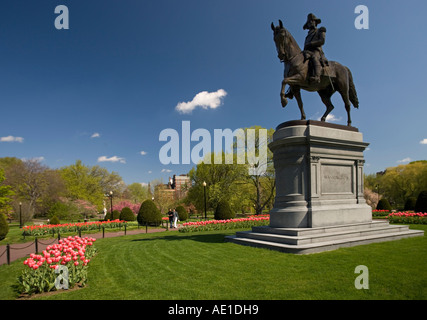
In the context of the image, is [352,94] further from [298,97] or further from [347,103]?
[298,97]

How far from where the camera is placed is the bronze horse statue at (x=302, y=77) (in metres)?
10.3

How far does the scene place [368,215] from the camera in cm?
1085

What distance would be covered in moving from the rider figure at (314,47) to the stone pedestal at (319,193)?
214cm

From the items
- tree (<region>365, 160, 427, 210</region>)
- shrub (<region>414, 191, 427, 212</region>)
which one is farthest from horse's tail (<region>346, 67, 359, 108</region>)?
tree (<region>365, 160, 427, 210</region>)

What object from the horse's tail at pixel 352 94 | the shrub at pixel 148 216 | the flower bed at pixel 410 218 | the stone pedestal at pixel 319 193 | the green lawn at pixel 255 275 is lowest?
the shrub at pixel 148 216

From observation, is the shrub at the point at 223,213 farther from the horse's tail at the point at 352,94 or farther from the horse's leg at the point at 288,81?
the horse's leg at the point at 288,81

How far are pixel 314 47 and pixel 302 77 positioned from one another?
169 centimetres

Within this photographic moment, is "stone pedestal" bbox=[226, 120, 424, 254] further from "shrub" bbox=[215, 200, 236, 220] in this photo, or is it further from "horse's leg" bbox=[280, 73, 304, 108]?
"shrub" bbox=[215, 200, 236, 220]

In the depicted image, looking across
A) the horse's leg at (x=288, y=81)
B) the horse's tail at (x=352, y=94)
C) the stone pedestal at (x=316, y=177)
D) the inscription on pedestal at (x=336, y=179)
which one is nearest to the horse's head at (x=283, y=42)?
the horse's leg at (x=288, y=81)

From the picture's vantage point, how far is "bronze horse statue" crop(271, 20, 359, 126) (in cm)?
1034

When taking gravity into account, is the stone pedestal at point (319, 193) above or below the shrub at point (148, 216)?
above

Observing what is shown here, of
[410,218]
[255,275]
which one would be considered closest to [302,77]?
[255,275]

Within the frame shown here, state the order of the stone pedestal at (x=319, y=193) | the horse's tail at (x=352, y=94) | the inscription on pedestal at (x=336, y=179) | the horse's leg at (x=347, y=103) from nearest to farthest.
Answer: the stone pedestal at (x=319, y=193)
the inscription on pedestal at (x=336, y=179)
the horse's leg at (x=347, y=103)
the horse's tail at (x=352, y=94)
